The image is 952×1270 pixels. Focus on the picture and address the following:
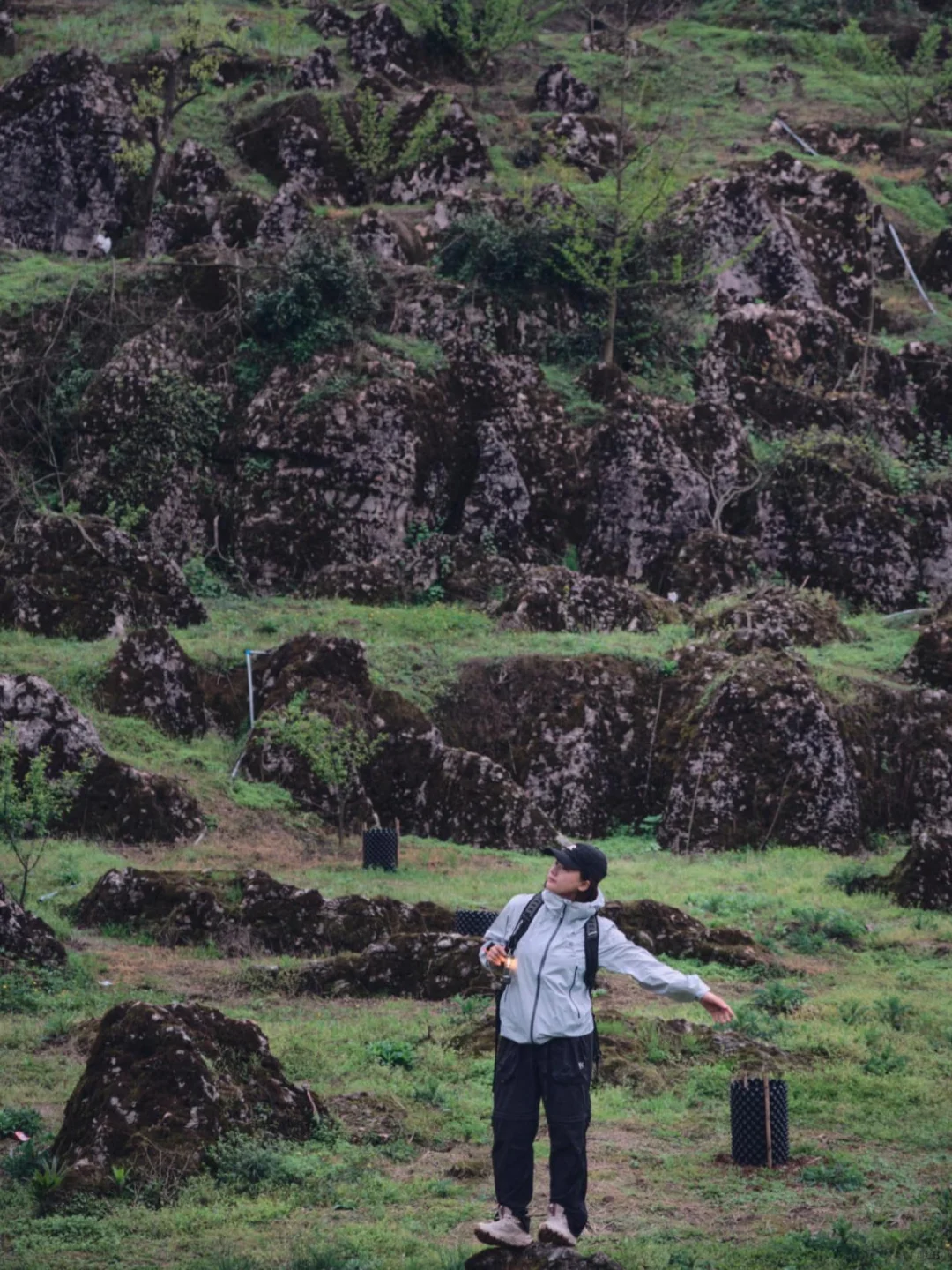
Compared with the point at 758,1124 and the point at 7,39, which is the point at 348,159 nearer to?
the point at 7,39

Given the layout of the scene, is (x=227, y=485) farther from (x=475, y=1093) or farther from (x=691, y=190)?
(x=475, y=1093)

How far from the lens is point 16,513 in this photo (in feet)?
103

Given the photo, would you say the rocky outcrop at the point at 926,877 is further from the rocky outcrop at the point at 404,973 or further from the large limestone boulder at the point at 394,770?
the rocky outcrop at the point at 404,973

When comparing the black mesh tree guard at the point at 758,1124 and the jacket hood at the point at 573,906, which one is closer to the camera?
the jacket hood at the point at 573,906

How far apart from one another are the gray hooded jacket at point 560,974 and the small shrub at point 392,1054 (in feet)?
14.1

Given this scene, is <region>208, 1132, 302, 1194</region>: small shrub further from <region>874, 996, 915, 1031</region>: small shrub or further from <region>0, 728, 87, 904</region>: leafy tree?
<region>0, 728, 87, 904</region>: leafy tree

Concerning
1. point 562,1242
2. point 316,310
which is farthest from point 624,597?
point 562,1242

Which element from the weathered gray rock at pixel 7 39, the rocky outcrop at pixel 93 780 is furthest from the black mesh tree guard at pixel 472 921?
the weathered gray rock at pixel 7 39

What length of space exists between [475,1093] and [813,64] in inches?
2100

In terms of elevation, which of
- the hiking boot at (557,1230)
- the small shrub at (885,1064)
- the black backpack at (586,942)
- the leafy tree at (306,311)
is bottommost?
the small shrub at (885,1064)

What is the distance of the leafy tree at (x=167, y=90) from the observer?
39344mm

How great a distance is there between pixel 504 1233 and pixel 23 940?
7.53 m

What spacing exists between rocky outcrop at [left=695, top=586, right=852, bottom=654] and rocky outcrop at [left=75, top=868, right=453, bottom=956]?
11924 mm

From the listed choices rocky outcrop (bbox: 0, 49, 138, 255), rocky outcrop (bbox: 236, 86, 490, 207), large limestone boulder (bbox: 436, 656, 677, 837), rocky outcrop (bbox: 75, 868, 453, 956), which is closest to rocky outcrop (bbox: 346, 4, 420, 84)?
rocky outcrop (bbox: 236, 86, 490, 207)
